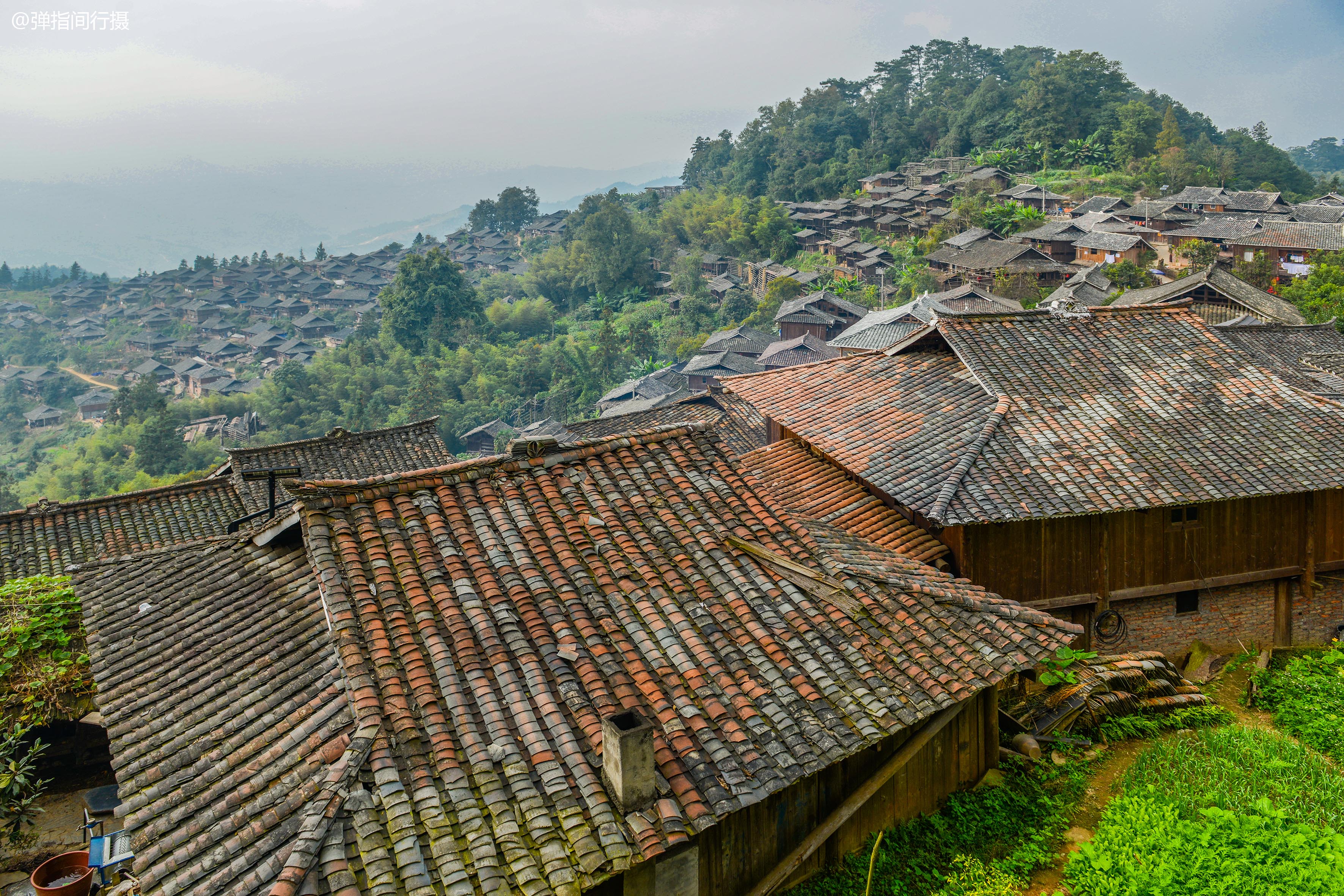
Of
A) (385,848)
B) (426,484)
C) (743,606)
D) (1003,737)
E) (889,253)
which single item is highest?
(889,253)

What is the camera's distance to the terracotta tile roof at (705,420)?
74.1ft

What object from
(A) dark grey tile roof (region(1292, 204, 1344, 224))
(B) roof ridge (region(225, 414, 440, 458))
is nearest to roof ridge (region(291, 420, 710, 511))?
(B) roof ridge (region(225, 414, 440, 458))

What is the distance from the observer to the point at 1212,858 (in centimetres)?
702

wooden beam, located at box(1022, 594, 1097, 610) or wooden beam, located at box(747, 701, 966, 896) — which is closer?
wooden beam, located at box(747, 701, 966, 896)

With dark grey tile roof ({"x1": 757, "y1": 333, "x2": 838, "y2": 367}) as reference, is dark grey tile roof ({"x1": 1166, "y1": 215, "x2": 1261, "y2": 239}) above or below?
above

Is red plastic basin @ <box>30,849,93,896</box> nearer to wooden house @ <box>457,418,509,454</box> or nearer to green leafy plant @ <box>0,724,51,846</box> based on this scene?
green leafy plant @ <box>0,724,51,846</box>

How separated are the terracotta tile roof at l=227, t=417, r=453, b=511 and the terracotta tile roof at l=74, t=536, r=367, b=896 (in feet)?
43.4

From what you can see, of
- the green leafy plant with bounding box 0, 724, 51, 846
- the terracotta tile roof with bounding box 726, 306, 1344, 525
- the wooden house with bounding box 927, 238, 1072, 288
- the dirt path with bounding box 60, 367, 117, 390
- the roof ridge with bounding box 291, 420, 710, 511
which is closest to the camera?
the roof ridge with bounding box 291, 420, 710, 511

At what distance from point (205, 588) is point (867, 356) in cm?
1345

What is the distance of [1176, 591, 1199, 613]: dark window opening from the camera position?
14.9 m

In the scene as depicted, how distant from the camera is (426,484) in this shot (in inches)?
320

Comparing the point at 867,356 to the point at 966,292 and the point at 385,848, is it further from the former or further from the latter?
the point at 966,292

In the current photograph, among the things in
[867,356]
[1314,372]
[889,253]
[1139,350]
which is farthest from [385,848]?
[889,253]

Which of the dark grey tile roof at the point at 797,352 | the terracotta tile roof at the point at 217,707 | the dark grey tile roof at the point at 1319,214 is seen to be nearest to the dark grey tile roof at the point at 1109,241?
the dark grey tile roof at the point at 1319,214
